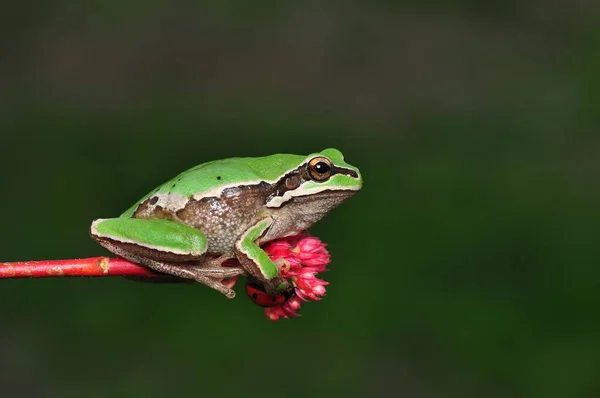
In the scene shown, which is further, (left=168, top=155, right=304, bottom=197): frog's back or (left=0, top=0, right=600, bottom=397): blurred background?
(left=0, top=0, right=600, bottom=397): blurred background

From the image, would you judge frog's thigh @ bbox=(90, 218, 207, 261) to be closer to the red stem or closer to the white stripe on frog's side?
the red stem

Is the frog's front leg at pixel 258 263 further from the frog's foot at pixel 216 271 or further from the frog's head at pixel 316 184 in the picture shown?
the frog's head at pixel 316 184

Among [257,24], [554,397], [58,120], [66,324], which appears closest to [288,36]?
[257,24]

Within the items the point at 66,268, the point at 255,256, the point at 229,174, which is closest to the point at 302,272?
the point at 255,256

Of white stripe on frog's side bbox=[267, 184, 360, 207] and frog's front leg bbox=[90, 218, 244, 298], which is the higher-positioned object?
white stripe on frog's side bbox=[267, 184, 360, 207]

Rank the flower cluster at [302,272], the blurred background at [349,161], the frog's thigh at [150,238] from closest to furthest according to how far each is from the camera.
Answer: the frog's thigh at [150,238] < the flower cluster at [302,272] < the blurred background at [349,161]

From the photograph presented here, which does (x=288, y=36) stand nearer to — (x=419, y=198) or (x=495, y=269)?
(x=419, y=198)

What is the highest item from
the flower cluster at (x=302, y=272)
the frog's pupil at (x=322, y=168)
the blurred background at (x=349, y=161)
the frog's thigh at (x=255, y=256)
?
the frog's pupil at (x=322, y=168)

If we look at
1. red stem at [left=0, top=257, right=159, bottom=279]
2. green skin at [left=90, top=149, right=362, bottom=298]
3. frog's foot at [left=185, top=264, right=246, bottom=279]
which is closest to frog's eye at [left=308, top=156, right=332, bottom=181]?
green skin at [left=90, top=149, right=362, bottom=298]

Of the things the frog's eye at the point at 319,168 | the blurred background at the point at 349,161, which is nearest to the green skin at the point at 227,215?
the frog's eye at the point at 319,168
